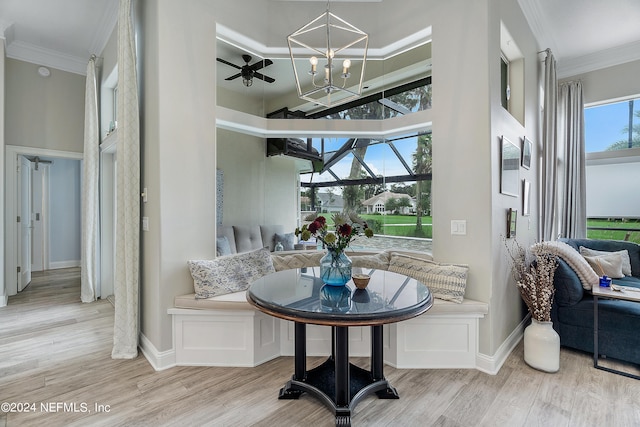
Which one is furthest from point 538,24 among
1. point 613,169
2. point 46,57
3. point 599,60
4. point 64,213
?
point 64,213

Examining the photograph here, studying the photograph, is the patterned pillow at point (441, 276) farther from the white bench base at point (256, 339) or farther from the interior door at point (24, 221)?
Result: the interior door at point (24, 221)

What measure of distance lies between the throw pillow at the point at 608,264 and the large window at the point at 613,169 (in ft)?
3.37

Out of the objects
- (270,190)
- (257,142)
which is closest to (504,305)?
(270,190)

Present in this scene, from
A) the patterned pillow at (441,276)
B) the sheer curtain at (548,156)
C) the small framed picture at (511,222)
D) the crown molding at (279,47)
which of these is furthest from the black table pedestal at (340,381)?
the sheer curtain at (548,156)

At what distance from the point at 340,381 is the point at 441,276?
49.4 inches

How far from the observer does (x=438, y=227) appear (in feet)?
9.48

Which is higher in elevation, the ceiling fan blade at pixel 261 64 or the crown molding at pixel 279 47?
the crown molding at pixel 279 47

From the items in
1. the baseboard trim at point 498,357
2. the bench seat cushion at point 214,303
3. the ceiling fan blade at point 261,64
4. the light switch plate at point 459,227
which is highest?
the ceiling fan blade at point 261,64

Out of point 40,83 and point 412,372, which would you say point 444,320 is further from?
point 40,83

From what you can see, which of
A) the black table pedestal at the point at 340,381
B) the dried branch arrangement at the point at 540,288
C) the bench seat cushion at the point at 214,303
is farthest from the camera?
the dried branch arrangement at the point at 540,288

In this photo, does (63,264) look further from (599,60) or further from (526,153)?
(599,60)

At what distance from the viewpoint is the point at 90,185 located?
4363 mm

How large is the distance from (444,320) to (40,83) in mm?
6132

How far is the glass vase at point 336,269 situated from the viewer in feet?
6.83
